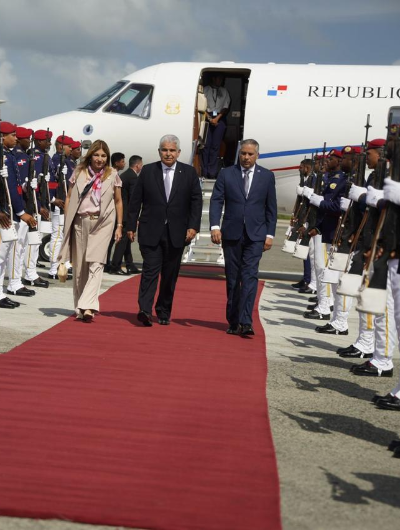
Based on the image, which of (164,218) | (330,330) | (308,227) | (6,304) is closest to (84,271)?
(164,218)

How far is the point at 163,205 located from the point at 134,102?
908 centimetres

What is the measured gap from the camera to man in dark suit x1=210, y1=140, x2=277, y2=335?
9695mm

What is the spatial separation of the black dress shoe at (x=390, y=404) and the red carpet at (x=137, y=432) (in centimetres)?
82

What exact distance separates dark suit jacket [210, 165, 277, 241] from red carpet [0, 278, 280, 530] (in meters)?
1.12

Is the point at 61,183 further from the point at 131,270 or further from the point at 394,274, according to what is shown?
the point at 394,274

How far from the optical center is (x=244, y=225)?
9.73 metres

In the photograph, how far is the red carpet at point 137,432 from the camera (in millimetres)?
4445

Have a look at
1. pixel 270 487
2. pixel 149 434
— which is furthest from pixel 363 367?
pixel 270 487

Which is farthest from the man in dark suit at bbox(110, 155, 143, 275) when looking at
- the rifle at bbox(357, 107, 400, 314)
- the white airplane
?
the rifle at bbox(357, 107, 400, 314)

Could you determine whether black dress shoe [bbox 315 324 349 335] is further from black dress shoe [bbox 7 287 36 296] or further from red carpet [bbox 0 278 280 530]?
black dress shoe [bbox 7 287 36 296]

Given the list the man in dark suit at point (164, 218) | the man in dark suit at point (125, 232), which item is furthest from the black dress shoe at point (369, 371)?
the man in dark suit at point (125, 232)

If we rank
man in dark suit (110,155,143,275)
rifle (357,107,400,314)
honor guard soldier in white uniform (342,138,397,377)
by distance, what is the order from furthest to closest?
1. man in dark suit (110,155,143,275)
2. honor guard soldier in white uniform (342,138,397,377)
3. rifle (357,107,400,314)

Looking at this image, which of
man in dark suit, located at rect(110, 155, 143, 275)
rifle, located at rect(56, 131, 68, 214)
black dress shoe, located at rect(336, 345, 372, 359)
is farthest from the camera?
man in dark suit, located at rect(110, 155, 143, 275)

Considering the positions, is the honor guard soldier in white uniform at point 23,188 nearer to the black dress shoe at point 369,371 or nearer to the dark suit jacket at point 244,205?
the dark suit jacket at point 244,205
